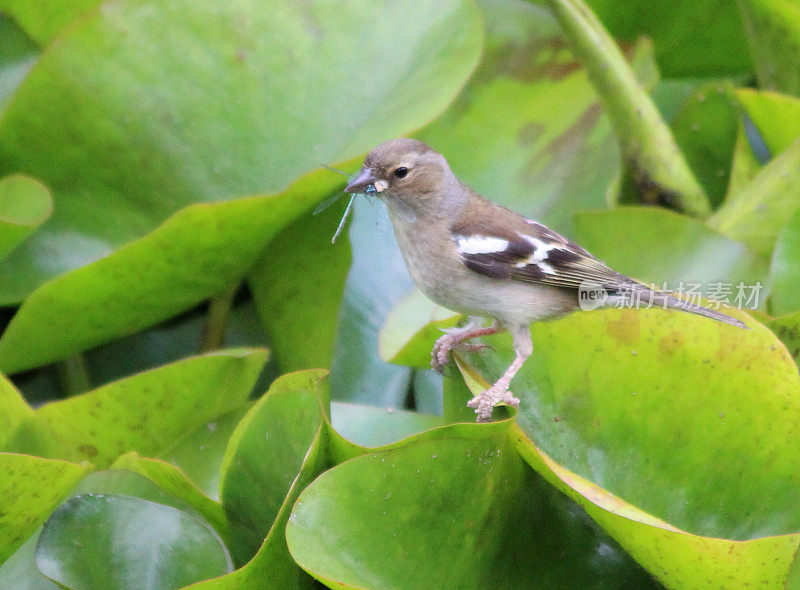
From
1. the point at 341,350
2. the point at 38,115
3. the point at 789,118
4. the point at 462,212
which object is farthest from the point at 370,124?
the point at 789,118

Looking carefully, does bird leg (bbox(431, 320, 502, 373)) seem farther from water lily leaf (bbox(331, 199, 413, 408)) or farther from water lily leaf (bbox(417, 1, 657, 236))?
water lily leaf (bbox(417, 1, 657, 236))

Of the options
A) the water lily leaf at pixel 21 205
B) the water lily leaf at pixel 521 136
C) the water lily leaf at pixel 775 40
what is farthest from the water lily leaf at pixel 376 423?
A: the water lily leaf at pixel 775 40

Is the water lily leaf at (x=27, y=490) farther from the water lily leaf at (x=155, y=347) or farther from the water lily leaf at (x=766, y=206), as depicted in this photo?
the water lily leaf at (x=766, y=206)

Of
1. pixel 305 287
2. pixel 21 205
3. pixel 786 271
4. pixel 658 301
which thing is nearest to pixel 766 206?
pixel 786 271

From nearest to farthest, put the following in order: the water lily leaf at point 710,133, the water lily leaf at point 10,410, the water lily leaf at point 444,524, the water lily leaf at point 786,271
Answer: the water lily leaf at point 444,524 < the water lily leaf at point 10,410 < the water lily leaf at point 786,271 < the water lily leaf at point 710,133

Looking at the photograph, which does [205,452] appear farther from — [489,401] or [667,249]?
[667,249]

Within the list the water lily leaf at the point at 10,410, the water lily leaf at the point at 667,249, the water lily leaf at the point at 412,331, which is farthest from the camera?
the water lily leaf at the point at 667,249
